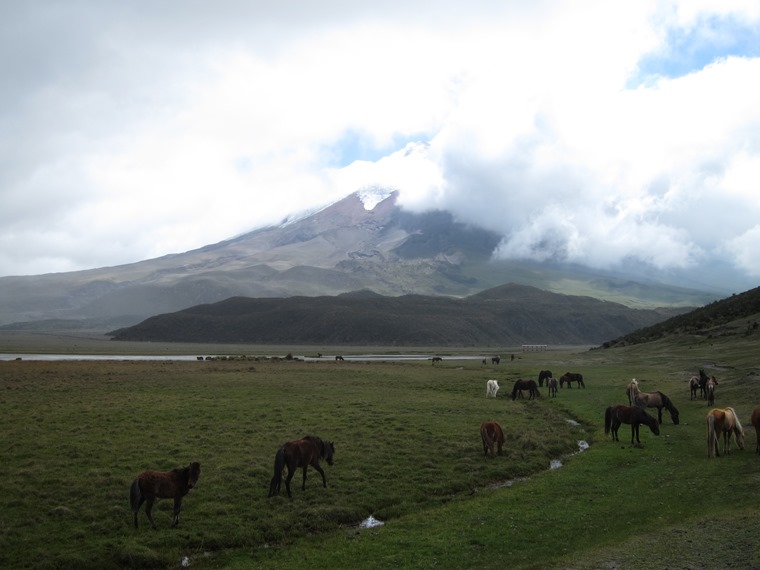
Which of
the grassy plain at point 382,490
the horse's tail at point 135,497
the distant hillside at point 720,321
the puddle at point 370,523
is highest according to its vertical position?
the distant hillside at point 720,321

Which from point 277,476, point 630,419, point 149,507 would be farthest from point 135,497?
point 630,419

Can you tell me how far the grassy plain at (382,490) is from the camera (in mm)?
13797

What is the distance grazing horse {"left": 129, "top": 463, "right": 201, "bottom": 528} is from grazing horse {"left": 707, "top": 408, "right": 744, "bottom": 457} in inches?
707

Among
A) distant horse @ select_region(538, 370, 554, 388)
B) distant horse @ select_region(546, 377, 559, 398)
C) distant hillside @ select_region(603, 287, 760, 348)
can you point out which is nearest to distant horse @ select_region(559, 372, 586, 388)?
distant horse @ select_region(538, 370, 554, 388)

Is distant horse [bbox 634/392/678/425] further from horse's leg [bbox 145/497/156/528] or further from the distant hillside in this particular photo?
the distant hillside

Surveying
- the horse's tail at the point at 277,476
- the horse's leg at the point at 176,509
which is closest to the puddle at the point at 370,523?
the horse's tail at the point at 277,476

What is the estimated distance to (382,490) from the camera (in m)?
18.7

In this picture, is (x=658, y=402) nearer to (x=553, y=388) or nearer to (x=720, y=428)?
(x=720, y=428)

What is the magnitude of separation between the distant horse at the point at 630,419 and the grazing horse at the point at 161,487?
1817 centimetres

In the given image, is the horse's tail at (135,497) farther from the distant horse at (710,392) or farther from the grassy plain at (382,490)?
the distant horse at (710,392)

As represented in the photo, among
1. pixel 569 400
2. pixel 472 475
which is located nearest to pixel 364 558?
pixel 472 475

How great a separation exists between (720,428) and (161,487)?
19.5m

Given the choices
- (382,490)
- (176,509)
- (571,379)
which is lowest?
(382,490)

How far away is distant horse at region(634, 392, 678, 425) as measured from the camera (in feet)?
92.8
